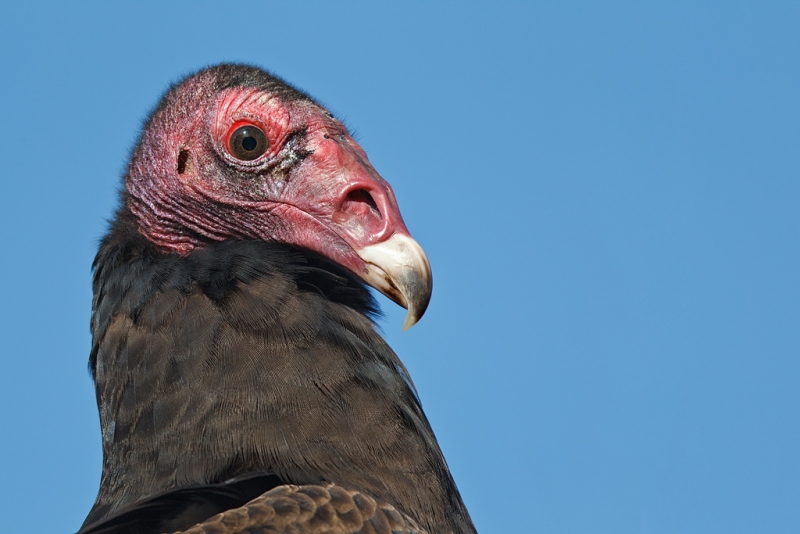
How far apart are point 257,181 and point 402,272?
0.95 m

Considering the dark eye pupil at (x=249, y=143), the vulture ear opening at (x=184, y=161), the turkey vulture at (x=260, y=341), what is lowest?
the turkey vulture at (x=260, y=341)

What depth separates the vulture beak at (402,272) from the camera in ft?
12.5

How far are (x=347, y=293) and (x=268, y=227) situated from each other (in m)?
0.48

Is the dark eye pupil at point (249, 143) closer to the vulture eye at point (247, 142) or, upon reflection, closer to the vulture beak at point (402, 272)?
the vulture eye at point (247, 142)

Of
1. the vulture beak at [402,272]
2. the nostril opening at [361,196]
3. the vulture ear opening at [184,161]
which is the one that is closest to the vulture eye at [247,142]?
the vulture ear opening at [184,161]

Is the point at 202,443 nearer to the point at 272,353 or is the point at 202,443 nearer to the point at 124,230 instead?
the point at 272,353

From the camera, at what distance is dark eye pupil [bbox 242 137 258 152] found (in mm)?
4414

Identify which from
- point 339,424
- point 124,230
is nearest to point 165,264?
point 124,230

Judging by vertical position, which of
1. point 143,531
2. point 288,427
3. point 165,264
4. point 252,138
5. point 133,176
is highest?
point 252,138

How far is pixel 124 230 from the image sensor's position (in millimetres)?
4379

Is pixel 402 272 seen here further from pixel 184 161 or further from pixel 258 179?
pixel 184 161

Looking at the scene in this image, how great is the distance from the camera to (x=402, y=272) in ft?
12.6

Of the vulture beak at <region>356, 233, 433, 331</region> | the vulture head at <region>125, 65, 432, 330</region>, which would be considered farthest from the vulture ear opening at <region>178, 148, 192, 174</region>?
the vulture beak at <region>356, 233, 433, 331</region>

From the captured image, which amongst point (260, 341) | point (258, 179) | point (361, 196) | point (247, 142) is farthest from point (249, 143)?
point (260, 341)
